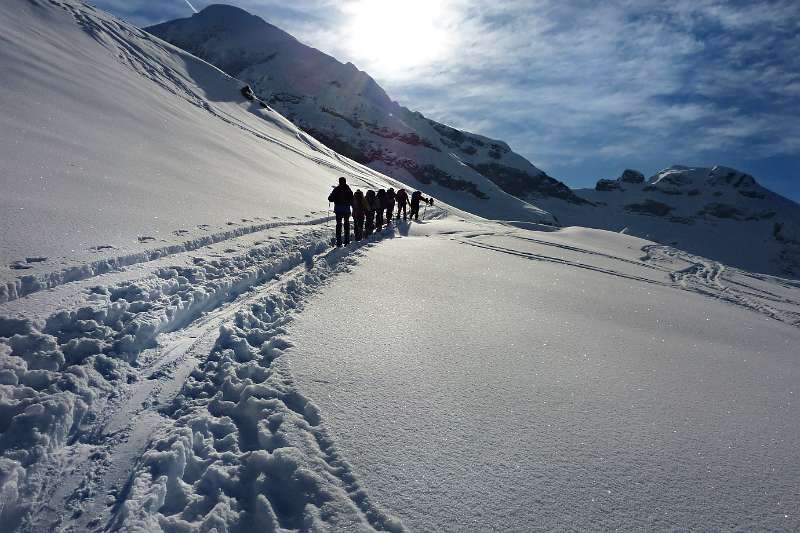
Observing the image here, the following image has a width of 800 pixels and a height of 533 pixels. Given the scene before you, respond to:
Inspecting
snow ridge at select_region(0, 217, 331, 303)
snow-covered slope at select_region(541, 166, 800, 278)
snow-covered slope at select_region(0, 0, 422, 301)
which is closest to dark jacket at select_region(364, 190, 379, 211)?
snow-covered slope at select_region(0, 0, 422, 301)

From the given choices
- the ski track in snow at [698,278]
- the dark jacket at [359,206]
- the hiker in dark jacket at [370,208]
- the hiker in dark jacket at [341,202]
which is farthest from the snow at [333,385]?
the hiker in dark jacket at [370,208]

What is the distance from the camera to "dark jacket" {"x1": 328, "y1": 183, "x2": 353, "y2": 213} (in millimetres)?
10539

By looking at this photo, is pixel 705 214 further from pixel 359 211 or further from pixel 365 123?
pixel 359 211

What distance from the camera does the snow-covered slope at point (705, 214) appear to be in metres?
102

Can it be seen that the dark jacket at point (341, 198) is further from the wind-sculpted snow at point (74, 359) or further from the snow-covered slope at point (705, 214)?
the snow-covered slope at point (705, 214)

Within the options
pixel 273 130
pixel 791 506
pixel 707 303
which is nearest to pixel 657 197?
pixel 273 130

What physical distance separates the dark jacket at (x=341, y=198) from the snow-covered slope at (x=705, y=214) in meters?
89.2

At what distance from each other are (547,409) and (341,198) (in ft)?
26.7

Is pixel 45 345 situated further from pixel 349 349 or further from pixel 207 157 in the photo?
pixel 207 157

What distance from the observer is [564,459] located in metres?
3.04

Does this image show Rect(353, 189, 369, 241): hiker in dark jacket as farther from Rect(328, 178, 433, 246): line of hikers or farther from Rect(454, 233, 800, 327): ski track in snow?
Rect(454, 233, 800, 327): ski track in snow

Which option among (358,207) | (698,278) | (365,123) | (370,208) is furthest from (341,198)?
(365,123)

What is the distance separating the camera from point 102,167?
9.37 meters

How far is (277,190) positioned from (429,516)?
48.8 feet
